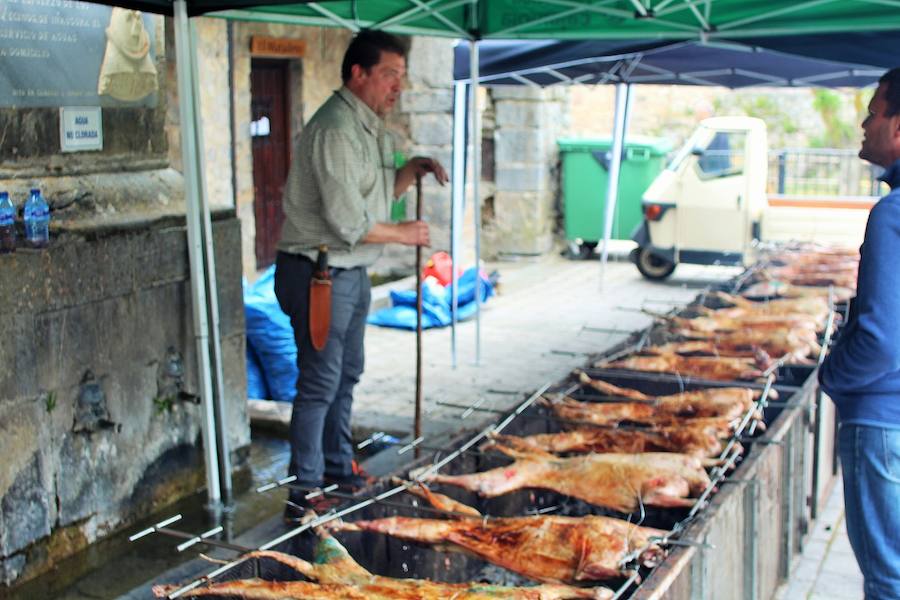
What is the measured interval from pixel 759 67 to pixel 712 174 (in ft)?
8.51

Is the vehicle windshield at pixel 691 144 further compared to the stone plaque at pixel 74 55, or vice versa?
the vehicle windshield at pixel 691 144

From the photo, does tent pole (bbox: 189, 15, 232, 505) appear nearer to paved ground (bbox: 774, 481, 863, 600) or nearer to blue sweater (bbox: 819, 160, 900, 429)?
paved ground (bbox: 774, 481, 863, 600)

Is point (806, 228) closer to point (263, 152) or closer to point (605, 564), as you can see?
point (263, 152)

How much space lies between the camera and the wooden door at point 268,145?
32.9 feet

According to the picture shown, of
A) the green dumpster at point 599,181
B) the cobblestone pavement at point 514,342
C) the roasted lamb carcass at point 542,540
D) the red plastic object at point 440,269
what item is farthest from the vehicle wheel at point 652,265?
the roasted lamb carcass at point 542,540

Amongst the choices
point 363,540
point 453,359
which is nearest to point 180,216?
point 363,540

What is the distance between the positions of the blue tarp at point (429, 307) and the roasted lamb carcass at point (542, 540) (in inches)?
247

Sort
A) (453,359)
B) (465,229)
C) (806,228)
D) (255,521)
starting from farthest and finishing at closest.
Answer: (465,229) → (806,228) → (453,359) → (255,521)

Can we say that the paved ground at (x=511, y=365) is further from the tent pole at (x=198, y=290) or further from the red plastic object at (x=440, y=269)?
the red plastic object at (x=440, y=269)

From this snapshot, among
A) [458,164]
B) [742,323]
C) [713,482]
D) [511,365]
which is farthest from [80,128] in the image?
[458,164]

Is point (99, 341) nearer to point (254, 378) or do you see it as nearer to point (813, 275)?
point (254, 378)

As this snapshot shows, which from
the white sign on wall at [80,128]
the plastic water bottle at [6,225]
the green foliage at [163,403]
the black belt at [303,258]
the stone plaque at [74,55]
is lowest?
the green foliage at [163,403]

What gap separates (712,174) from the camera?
12172 millimetres

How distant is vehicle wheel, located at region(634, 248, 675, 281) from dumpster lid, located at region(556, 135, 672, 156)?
1792 millimetres
